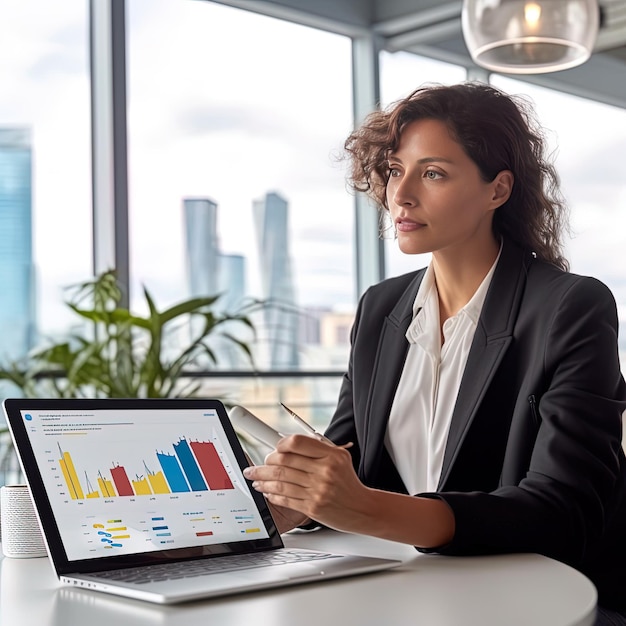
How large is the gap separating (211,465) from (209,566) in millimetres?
182

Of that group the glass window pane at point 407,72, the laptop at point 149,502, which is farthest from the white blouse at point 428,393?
the glass window pane at point 407,72

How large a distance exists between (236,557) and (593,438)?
546 mm

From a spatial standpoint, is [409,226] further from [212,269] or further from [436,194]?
[212,269]

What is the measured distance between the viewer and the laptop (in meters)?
1.21

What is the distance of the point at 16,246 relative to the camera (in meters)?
4.38

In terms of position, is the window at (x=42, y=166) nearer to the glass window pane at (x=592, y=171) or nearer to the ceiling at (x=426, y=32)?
the ceiling at (x=426, y=32)

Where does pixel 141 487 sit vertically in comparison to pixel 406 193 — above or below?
below

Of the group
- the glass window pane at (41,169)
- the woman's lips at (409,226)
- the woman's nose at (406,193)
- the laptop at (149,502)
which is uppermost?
the glass window pane at (41,169)

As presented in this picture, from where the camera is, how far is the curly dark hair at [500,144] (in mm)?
1915

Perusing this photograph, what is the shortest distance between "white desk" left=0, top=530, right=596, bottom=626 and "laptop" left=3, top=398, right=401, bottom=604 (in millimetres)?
31

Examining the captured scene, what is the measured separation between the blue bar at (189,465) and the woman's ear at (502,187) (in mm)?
840

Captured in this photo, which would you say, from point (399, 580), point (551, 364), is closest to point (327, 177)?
point (551, 364)

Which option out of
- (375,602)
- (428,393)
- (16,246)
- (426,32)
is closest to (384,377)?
(428,393)

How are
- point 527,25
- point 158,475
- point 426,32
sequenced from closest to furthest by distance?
point 158,475
point 527,25
point 426,32
